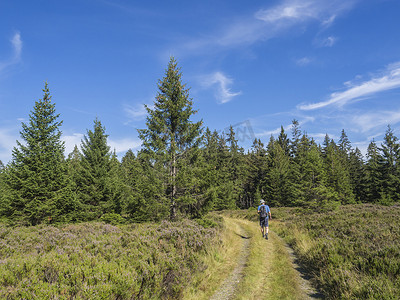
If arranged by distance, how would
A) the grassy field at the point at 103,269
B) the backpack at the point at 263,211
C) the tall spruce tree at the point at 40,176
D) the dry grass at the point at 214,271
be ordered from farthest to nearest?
the tall spruce tree at the point at 40,176, the backpack at the point at 263,211, the dry grass at the point at 214,271, the grassy field at the point at 103,269

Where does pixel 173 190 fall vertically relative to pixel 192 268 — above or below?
above

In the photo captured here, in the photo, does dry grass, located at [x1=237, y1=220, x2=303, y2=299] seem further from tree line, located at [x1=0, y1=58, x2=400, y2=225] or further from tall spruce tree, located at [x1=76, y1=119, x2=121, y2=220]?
tall spruce tree, located at [x1=76, y1=119, x2=121, y2=220]

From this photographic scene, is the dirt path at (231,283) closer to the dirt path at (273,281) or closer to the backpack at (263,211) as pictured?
the dirt path at (273,281)

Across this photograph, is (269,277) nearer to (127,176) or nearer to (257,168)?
(127,176)

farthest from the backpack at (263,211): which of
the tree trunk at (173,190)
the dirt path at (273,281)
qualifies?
the tree trunk at (173,190)

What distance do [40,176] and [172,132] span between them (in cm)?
1364

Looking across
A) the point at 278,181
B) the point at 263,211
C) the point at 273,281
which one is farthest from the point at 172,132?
the point at 278,181

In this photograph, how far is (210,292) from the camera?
636cm

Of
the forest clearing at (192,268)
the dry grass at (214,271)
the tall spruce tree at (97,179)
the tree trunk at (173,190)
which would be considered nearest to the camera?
the forest clearing at (192,268)

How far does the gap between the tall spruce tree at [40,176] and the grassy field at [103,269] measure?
1374 centimetres

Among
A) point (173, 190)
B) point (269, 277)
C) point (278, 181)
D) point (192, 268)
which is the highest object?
point (278, 181)

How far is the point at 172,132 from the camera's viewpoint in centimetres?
1731

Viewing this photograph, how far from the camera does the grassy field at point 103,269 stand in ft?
12.7

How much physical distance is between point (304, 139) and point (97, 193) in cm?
5285
